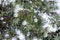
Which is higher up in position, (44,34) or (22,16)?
(22,16)

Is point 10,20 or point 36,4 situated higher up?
point 36,4

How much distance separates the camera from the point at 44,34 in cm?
261

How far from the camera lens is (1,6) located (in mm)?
2855

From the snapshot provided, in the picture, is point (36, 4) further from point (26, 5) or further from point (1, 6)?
point (1, 6)

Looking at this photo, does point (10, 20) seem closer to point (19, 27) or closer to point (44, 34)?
point (19, 27)

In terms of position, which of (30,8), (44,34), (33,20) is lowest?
(44,34)

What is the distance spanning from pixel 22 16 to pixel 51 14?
395mm

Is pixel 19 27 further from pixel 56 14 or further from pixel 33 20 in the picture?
pixel 56 14

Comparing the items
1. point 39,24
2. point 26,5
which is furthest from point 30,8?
point 39,24

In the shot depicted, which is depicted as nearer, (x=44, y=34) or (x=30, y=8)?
(x=44, y=34)

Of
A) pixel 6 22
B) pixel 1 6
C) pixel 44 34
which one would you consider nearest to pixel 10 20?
pixel 6 22

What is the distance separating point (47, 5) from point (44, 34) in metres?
0.48

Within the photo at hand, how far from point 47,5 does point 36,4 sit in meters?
0.16

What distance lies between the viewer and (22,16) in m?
2.74
